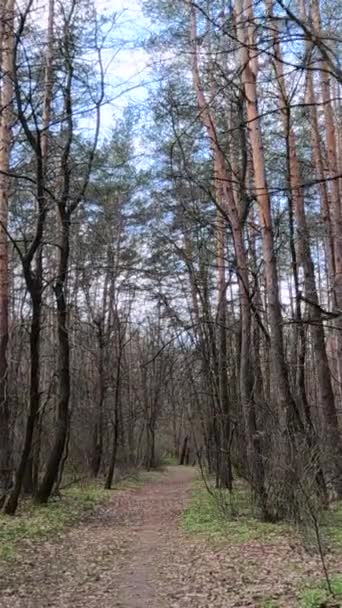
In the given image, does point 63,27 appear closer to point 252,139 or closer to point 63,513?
point 252,139

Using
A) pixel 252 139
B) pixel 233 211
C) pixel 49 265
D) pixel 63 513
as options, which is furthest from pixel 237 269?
pixel 49 265

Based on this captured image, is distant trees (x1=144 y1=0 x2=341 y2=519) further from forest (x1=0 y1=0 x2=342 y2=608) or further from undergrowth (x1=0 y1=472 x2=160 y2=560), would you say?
undergrowth (x1=0 y1=472 x2=160 y2=560)

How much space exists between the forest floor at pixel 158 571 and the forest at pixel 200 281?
40 mm

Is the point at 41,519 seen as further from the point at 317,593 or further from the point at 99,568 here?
the point at 317,593

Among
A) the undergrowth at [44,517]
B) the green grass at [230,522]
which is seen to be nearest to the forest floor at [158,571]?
the green grass at [230,522]

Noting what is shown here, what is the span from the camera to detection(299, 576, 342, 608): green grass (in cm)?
483

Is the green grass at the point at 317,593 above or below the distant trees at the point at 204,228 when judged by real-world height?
below

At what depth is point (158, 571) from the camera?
271 inches

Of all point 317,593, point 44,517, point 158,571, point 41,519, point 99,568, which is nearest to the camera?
point 317,593

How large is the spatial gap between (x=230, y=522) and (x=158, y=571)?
10.6 ft

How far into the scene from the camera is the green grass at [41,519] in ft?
28.2

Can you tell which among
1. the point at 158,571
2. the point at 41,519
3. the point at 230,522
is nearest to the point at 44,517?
the point at 41,519

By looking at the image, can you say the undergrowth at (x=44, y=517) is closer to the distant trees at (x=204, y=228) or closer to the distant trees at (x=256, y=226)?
the distant trees at (x=204, y=228)

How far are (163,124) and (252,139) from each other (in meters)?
3.46
